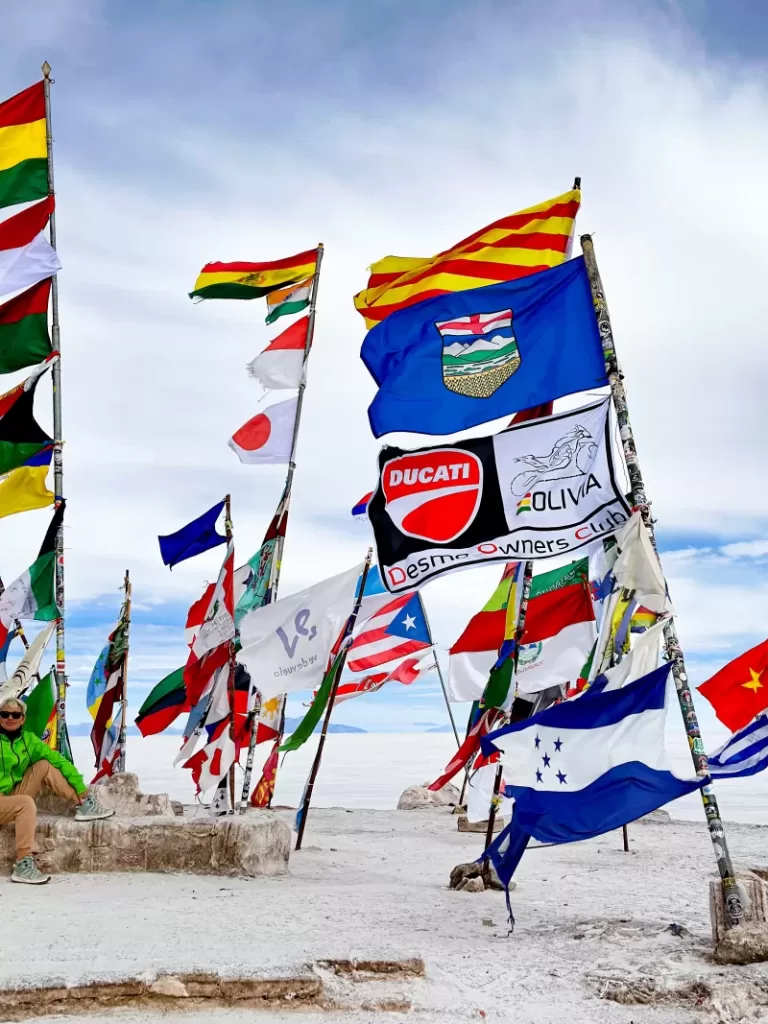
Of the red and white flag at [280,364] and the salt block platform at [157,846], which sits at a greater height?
the red and white flag at [280,364]

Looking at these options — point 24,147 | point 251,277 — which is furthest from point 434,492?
point 24,147

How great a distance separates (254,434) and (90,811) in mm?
5419

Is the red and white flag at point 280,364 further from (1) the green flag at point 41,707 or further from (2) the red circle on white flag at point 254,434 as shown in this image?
(1) the green flag at point 41,707

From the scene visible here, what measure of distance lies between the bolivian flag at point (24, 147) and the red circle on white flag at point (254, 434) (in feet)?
12.4

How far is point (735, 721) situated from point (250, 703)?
606 centimetres

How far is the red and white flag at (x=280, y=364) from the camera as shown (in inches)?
492

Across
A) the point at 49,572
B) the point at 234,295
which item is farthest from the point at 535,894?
the point at 234,295

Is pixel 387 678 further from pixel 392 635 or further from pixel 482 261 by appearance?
pixel 482 261

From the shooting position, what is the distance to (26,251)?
445 inches

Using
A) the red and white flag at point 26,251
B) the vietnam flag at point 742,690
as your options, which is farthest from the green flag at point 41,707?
the vietnam flag at point 742,690

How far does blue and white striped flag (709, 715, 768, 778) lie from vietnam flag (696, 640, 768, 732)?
0.65 metres

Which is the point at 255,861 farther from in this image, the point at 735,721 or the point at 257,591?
the point at 735,721

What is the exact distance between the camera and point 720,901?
5.86m

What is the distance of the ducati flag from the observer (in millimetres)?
7043
